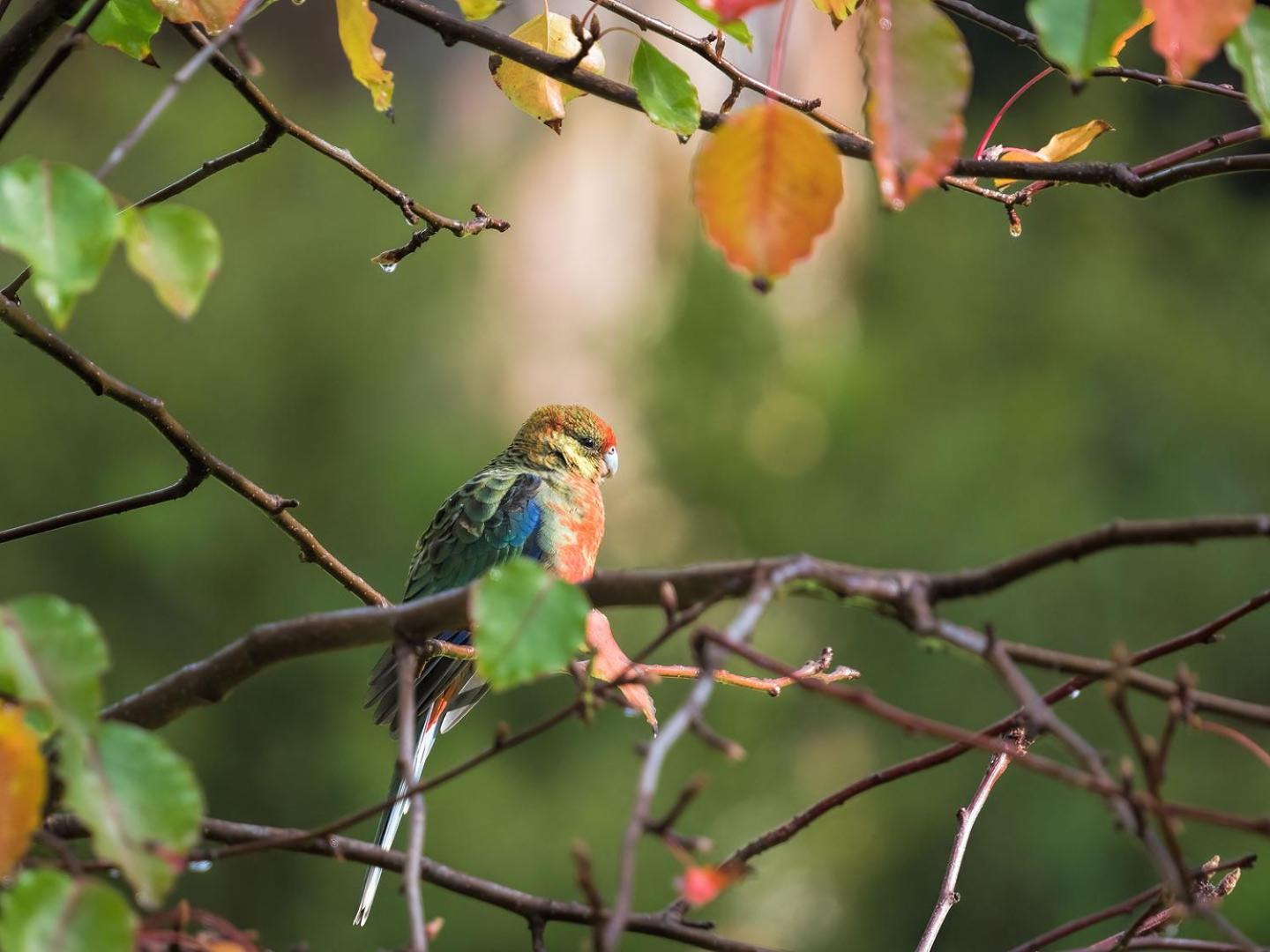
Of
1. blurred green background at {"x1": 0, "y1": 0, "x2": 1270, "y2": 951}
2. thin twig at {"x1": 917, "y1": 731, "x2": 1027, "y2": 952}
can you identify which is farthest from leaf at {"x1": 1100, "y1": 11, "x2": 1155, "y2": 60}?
blurred green background at {"x1": 0, "y1": 0, "x2": 1270, "y2": 951}

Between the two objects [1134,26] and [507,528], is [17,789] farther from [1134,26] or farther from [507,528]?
[507,528]

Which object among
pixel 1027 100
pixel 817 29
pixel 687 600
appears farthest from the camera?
pixel 1027 100

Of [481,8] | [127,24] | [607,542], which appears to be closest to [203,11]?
[127,24]

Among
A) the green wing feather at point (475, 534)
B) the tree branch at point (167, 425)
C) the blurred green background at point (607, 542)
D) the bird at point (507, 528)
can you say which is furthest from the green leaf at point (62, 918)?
the blurred green background at point (607, 542)

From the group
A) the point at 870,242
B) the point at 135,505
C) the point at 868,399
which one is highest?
the point at 870,242

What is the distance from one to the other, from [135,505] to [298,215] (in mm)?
3090

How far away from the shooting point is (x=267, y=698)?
140 inches

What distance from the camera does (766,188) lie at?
0.51 m

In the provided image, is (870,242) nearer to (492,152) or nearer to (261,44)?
(492,152)

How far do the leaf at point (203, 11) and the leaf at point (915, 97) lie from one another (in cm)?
48

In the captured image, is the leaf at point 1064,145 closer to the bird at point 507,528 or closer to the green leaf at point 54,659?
the green leaf at point 54,659

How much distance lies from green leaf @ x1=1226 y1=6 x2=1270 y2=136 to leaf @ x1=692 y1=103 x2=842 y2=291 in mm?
159

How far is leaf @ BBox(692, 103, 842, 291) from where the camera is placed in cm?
51

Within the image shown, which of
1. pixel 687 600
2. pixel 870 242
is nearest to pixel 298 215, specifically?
pixel 870 242
